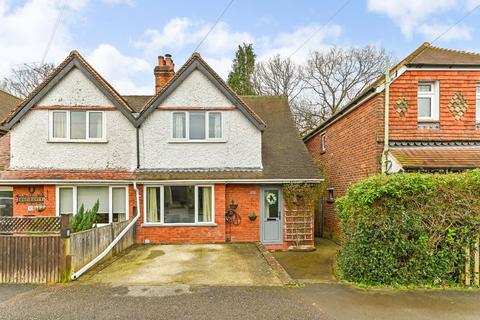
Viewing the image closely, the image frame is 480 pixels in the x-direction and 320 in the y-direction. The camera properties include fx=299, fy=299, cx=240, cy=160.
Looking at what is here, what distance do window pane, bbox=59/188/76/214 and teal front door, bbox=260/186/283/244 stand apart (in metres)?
7.18

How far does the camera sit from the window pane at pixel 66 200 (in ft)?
36.7

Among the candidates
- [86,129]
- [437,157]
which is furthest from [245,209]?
[86,129]

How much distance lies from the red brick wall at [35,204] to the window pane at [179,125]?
4874mm

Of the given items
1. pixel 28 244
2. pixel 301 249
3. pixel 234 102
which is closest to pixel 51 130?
pixel 28 244

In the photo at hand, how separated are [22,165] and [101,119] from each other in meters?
3.35

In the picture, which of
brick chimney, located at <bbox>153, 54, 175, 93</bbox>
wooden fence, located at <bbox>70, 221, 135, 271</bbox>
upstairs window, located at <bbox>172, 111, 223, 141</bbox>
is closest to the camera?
wooden fence, located at <bbox>70, 221, 135, 271</bbox>

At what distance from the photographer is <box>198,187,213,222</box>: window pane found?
11.4 meters

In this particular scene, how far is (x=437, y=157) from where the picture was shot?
905 centimetres

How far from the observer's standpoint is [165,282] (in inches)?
268

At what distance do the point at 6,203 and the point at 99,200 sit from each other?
359 centimetres

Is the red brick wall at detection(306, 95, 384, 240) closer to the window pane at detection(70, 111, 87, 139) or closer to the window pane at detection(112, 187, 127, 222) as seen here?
the window pane at detection(112, 187, 127, 222)

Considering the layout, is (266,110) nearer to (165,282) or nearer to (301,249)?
(301,249)

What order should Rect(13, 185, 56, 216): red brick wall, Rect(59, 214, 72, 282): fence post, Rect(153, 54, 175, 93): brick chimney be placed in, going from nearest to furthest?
Rect(59, 214, 72, 282): fence post → Rect(13, 185, 56, 216): red brick wall → Rect(153, 54, 175, 93): brick chimney

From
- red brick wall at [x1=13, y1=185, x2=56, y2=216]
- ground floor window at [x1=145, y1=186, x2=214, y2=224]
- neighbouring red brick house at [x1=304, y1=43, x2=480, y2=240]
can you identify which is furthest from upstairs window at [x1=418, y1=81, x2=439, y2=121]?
red brick wall at [x1=13, y1=185, x2=56, y2=216]
